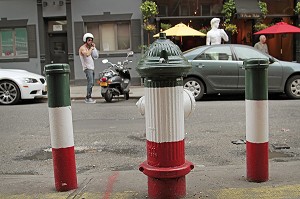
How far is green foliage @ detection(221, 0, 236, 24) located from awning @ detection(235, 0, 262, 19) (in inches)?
6.7

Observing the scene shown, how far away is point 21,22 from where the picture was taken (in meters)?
17.6

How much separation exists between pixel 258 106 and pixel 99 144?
11.2 ft

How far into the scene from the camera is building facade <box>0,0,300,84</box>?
56.4ft

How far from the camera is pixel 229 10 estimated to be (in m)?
16.6

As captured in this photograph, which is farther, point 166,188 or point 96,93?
point 96,93

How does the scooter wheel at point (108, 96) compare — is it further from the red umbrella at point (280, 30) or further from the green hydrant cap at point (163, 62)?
the green hydrant cap at point (163, 62)

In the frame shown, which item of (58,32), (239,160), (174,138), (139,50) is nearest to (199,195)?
(174,138)

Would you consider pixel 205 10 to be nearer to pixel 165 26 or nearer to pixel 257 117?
pixel 165 26

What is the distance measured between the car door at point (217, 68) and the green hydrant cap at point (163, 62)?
7967mm

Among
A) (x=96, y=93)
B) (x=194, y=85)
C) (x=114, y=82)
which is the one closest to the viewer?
(x=194, y=85)

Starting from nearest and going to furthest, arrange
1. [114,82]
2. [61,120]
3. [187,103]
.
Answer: [187,103] < [61,120] < [114,82]

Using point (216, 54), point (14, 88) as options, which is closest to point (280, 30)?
point (216, 54)

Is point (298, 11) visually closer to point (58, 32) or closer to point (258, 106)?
point (58, 32)

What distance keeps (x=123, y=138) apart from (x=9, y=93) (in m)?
5.89
